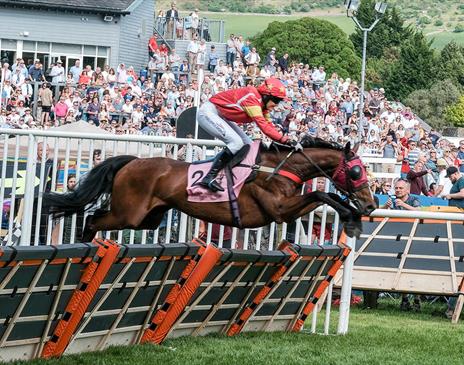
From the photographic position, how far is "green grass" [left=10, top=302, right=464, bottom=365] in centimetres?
819

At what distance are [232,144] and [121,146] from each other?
105 centimetres

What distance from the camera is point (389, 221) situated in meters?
12.7

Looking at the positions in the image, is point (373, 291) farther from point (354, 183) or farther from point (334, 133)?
point (334, 133)

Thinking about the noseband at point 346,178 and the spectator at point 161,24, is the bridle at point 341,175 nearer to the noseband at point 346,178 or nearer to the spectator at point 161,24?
the noseband at point 346,178

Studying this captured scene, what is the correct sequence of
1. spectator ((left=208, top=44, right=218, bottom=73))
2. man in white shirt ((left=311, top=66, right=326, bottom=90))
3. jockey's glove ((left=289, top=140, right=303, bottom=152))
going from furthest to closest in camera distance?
spectator ((left=208, top=44, right=218, bottom=73)) → man in white shirt ((left=311, top=66, right=326, bottom=90)) → jockey's glove ((left=289, top=140, right=303, bottom=152))

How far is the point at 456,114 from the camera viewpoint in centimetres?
6788

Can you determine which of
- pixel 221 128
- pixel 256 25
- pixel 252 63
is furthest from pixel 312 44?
pixel 221 128

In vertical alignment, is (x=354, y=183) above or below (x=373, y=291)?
above

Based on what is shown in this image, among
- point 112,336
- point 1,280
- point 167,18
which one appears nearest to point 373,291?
point 112,336

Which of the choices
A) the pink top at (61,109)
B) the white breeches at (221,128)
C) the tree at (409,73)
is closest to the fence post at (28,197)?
the white breeches at (221,128)

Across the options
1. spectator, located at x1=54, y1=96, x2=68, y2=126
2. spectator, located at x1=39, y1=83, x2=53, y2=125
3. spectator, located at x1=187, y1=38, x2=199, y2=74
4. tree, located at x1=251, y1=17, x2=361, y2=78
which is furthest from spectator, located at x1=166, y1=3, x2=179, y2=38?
tree, located at x1=251, y1=17, x2=361, y2=78

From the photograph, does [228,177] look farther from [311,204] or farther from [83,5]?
[83,5]

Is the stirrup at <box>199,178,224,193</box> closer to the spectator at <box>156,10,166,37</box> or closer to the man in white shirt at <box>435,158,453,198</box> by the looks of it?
the man in white shirt at <box>435,158,453,198</box>

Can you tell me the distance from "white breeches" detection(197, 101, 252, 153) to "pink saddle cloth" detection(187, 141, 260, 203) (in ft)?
0.54
